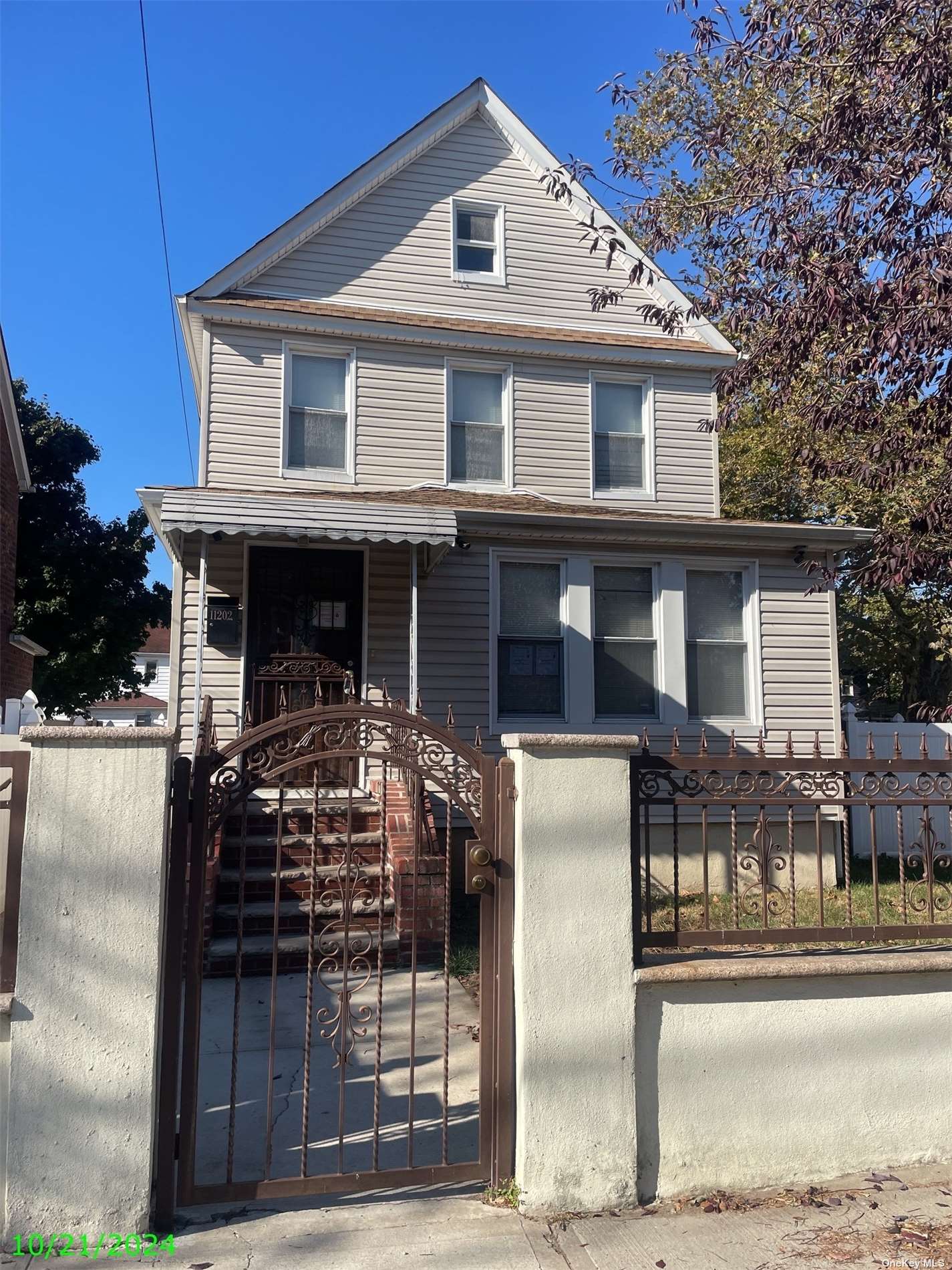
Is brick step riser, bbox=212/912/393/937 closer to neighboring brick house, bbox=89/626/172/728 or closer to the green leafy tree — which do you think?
the green leafy tree

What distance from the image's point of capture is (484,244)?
11.5 metres

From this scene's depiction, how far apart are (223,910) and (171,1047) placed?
3.68 meters

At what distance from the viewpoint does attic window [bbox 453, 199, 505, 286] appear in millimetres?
11328

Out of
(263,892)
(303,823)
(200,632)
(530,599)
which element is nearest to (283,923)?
(263,892)

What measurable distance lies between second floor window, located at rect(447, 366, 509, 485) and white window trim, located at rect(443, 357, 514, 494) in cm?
1

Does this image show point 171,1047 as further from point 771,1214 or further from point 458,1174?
point 771,1214

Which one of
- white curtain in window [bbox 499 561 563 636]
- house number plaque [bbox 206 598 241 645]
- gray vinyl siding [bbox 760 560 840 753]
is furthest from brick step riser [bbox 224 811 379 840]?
gray vinyl siding [bbox 760 560 840 753]

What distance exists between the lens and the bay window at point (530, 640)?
9.80m

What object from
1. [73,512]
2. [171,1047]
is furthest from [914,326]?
[73,512]

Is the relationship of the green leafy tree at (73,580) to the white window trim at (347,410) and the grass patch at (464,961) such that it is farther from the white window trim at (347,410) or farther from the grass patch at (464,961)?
the grass patch at (464,961)

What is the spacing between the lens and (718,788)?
12.5 feet

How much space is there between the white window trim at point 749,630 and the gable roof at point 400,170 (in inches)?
110

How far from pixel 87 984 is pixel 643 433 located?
31.5 ft
